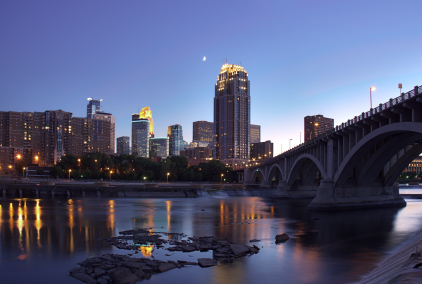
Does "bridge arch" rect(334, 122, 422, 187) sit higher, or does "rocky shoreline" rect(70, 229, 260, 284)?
"bridge arch" rect(334, 122, 422, 187)

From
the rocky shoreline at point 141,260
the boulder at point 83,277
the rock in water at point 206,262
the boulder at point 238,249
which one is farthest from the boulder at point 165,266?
the boulder at point 238,249

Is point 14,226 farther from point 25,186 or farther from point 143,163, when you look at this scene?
point 143,163

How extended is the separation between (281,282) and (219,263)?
399cm

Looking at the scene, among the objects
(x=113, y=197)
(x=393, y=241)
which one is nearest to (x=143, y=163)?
(x=113, y=197)

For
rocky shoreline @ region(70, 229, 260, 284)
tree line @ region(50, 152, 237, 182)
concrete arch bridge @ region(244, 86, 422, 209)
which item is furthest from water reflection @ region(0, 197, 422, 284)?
tree line @ region(50, 152, 237, 182)

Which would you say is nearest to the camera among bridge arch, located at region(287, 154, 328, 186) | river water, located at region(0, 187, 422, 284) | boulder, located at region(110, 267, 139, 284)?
boulder, located at region(110, 267, 139, 284)

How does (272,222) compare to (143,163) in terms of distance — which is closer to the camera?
(272,222)

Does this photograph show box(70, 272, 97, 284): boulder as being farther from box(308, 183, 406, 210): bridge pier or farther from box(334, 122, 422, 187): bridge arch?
box(308, 183, 406, 210): bridge pier

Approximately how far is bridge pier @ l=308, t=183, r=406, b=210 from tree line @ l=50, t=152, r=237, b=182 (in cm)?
8625

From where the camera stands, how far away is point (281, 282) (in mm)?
17344

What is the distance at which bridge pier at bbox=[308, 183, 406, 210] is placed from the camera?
51531mm

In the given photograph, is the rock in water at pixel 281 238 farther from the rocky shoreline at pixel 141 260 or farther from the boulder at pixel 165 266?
the boulder at pixel 165 266

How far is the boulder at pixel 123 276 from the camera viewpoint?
16.1 m

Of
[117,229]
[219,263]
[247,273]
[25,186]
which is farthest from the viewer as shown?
[25,186]
